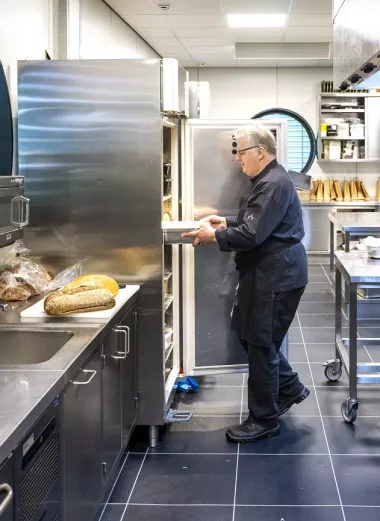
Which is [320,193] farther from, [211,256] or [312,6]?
[211,256]

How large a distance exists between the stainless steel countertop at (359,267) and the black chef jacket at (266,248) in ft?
1.05

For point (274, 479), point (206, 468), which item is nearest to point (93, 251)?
point (206, 468)

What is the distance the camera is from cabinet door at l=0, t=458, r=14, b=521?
53.4 inches

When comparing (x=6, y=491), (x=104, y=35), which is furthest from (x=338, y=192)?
(x=6, y=491)

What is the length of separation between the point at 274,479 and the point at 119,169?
1.62 m

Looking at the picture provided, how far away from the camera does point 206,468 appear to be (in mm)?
3064

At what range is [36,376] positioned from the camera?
187 cm

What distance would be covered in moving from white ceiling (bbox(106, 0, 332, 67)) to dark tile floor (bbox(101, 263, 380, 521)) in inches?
144

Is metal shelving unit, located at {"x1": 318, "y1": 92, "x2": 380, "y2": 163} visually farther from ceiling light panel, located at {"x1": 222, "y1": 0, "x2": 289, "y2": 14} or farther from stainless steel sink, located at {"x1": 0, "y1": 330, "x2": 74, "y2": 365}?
stainless steel sink, located at {"x1": 0, "y1": 330, "x2": 74, "y2": 365}

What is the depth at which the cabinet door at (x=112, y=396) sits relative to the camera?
8.25 feet

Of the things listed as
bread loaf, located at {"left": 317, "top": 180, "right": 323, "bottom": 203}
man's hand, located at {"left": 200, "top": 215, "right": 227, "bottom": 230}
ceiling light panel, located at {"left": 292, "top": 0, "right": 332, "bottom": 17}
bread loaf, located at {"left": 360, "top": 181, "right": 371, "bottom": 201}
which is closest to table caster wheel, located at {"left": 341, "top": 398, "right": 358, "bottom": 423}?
man's hand, located at {"left": 200, "top": 215, "right": 227, "bottom": 230}

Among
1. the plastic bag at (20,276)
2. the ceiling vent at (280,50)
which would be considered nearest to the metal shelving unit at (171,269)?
the plastic bag at (20,276)

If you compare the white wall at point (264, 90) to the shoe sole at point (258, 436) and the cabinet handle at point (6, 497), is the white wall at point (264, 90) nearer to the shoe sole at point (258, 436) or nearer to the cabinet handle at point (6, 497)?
the shoe sole at point (258, 436)

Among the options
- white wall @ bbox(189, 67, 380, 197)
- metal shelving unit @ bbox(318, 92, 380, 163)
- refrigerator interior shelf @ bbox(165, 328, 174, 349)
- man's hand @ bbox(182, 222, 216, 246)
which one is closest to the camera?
man's hand @ bbox(182, 222, 216, 246)
